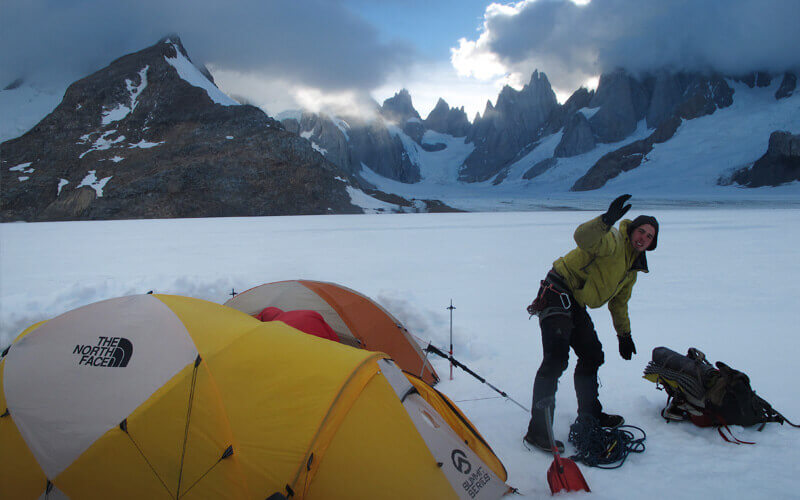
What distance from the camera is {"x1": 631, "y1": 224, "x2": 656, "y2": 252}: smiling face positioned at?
3.49m

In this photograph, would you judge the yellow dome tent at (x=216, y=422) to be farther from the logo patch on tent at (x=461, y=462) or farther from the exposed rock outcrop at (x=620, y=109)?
the exposed rock outcrop at (x=620, y=109)

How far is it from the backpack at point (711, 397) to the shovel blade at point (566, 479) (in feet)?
5.13

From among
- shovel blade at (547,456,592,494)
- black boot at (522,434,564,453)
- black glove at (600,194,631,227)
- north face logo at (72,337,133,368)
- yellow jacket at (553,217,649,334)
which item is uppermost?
black glove at (600,194,631,227)

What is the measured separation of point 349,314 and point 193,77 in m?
93.7

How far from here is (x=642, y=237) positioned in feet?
11.6

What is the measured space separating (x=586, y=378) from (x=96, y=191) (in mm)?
72572

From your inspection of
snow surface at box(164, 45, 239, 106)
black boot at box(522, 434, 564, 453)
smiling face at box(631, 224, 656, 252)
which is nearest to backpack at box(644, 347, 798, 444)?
black boot at box(522, 434, 564, 453)

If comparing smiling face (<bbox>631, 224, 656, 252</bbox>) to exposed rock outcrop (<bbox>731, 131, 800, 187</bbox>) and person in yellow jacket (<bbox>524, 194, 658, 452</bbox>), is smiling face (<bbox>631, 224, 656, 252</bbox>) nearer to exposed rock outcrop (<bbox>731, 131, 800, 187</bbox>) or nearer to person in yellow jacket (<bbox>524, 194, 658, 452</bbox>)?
person in yellow jacket (<bbox>524, 194, 658, 452</bbox>)

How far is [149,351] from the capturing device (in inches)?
117

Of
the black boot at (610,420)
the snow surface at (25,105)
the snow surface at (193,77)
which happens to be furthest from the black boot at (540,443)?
the snow surface at (25,105)

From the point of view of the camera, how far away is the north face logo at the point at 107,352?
294cm

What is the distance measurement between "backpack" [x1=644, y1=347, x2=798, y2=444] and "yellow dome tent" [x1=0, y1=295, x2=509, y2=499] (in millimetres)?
2071

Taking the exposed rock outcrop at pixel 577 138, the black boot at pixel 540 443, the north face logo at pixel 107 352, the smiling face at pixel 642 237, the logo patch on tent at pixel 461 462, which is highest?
the exposed rock outcrop at pixel 577 138

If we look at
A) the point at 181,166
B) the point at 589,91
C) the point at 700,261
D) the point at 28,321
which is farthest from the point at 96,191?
the point at 589,91
